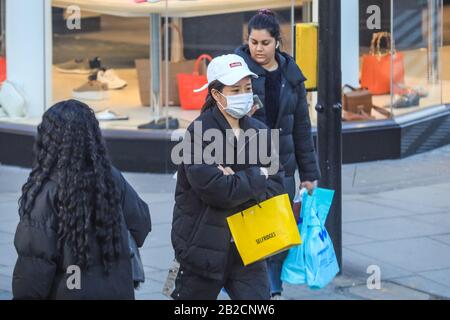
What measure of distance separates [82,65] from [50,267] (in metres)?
7.22

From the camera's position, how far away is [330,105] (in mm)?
7367

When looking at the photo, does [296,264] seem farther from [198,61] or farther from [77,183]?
[198,61]

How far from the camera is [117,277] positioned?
→ 444 centimetres

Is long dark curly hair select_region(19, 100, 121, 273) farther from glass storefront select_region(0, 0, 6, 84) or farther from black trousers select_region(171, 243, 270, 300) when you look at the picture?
glass storefront select_region(0, 0, 6, 84)

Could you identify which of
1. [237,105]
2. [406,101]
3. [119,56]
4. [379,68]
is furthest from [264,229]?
[406,101]

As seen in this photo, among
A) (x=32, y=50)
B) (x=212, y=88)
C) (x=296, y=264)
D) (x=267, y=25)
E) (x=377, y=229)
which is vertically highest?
(x=32, y=50)

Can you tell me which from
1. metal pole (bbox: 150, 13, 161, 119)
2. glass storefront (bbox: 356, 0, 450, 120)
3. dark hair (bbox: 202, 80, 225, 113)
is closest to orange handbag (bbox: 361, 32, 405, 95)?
glass storefront (bbox: 356, 0, 450, 120)

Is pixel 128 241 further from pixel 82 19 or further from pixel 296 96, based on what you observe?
pixel 82 19

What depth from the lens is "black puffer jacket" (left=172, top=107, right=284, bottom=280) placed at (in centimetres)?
520

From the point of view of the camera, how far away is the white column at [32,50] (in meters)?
11.6

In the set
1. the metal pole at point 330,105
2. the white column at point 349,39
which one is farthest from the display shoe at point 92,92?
the metal pole at point 330,105

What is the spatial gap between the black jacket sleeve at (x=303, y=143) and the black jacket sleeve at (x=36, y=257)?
251cm

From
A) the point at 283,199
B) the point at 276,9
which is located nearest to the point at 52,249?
the point at 283,199

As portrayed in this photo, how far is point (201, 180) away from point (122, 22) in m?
6.21
